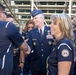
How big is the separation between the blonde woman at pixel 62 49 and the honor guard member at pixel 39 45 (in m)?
1.16

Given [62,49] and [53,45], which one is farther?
[53,45]

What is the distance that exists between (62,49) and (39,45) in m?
1.39

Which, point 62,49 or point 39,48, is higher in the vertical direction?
point 62,49

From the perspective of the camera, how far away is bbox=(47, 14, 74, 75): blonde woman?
2.51 m

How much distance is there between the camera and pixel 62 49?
99.9 inches

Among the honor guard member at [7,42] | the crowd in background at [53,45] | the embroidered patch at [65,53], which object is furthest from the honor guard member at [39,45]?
the embroidered patch at [65,53]

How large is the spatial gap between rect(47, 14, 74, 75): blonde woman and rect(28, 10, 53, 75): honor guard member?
116 centimetres

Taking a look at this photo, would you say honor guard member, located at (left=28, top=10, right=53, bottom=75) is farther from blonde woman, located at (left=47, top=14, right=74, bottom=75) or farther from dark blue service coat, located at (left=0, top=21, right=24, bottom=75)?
blonde woman, located at (left=47, top=14, right=74, bottom=75)

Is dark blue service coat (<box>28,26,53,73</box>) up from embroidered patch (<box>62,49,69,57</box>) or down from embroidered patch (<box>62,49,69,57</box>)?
down

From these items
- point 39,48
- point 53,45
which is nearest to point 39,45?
point 39,48

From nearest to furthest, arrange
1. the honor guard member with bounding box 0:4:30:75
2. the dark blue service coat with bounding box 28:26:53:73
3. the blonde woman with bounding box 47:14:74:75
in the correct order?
the blonde woman with bounding box 47:14:74:75, the honor guard member with bounding box 0:4:30:75, the dark blue service coat with bounding box 28:26:53:73

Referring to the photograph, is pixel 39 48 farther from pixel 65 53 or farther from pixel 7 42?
pixel 65 53

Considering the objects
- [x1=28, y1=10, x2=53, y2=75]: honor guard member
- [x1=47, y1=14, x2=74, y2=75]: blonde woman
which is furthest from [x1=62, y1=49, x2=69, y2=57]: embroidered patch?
[x1=28, y1=10, x2=53, y2=75]: honor guard member

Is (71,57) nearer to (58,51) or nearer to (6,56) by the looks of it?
(58,51)
